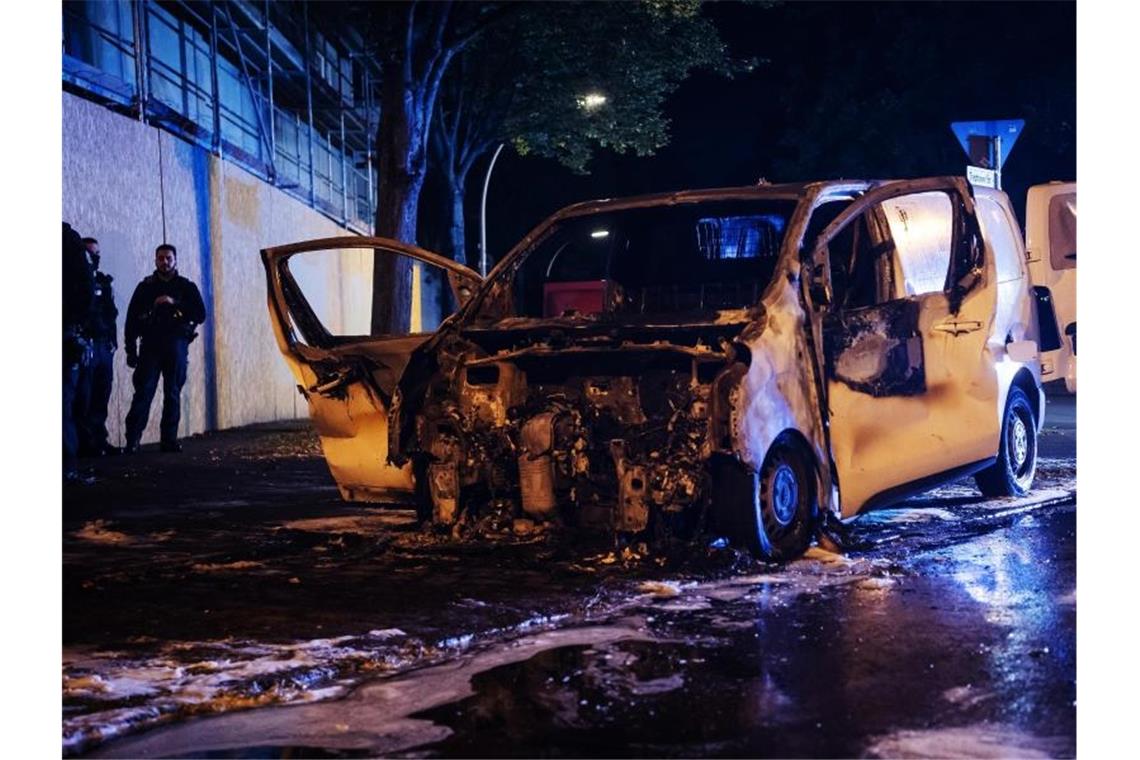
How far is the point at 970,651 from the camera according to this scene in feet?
14.1

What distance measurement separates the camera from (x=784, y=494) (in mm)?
6188

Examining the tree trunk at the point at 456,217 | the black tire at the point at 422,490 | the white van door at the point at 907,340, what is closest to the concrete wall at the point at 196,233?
the tree trunk at the point at 456,217

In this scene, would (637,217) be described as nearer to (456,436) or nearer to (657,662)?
(456,436)

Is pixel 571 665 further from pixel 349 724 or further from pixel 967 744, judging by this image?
pixel 967 744

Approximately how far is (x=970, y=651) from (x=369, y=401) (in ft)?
12.3

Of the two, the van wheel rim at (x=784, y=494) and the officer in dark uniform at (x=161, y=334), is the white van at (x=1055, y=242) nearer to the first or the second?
the van wheel rim at (x=784, y=494)

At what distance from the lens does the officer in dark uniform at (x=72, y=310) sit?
9117 millimetres

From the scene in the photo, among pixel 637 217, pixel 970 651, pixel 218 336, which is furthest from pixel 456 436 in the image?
pixel 218 336

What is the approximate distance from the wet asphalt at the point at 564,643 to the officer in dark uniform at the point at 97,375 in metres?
3.93

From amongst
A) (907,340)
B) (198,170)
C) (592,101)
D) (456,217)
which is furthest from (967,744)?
(456,217)

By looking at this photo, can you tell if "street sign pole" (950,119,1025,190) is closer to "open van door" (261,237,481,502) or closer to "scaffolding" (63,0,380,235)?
"open van door" (261,237,481,502)

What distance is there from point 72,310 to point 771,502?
Result: 17.8 ft
